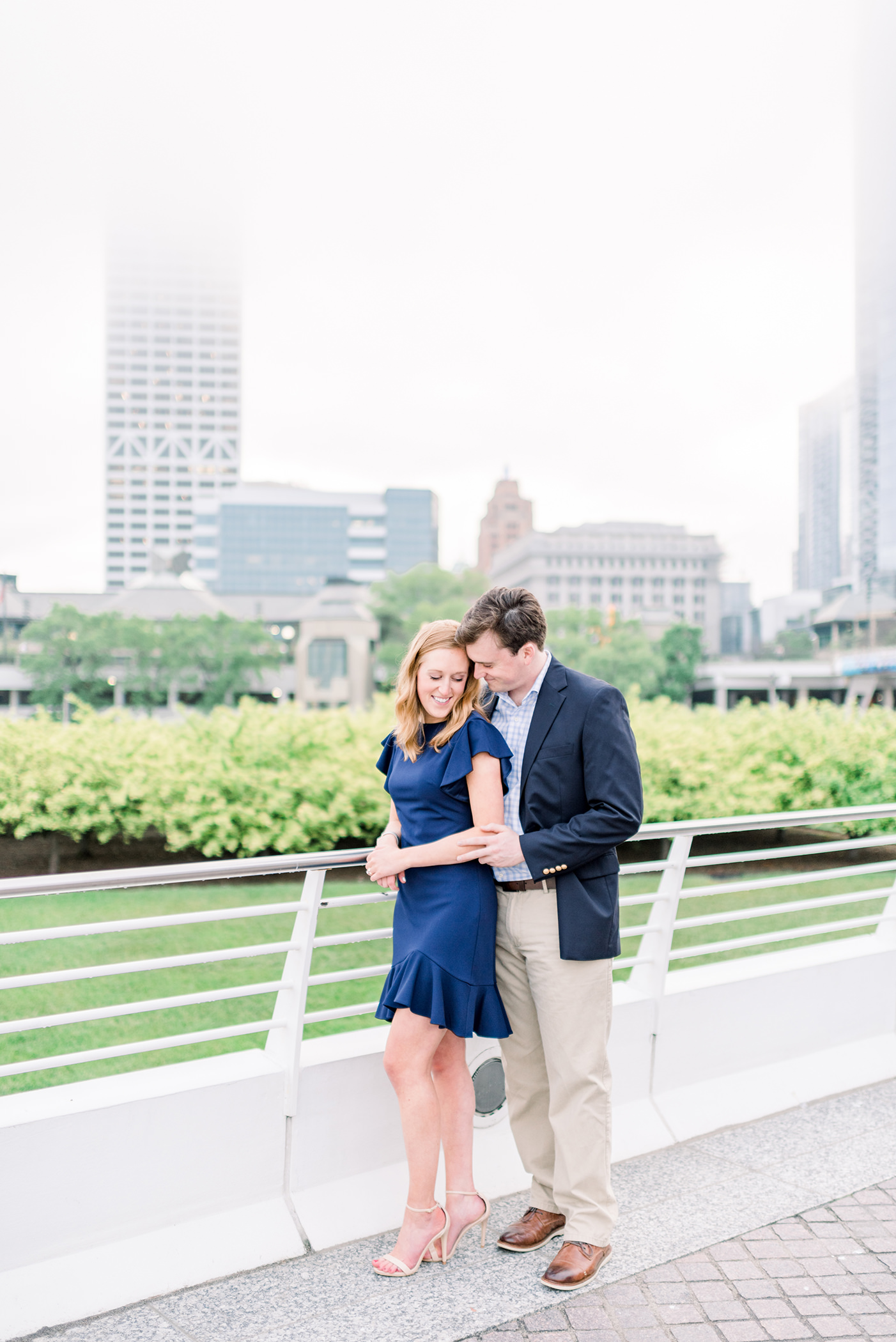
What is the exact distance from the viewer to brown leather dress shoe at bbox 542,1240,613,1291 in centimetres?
279

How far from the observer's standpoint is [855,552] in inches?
5281

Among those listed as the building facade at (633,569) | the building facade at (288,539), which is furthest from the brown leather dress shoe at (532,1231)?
the building facade at (288,539)

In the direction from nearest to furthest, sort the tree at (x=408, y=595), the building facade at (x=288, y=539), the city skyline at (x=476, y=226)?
the city skyline at (x=476, y=226), the tree at (x=408, y=595), the building facade at (x=288, y=539)

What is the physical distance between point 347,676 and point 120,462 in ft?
352

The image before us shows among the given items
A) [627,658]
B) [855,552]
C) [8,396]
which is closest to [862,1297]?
[627,658]

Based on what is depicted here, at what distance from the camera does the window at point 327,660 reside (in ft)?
311

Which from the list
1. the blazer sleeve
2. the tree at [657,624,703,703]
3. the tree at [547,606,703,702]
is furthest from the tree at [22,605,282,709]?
the blazer sleeve

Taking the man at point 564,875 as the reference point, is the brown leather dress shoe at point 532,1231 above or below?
below

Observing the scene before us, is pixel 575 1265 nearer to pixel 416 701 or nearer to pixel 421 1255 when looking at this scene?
pixel 421 1255

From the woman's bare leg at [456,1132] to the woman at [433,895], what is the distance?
0.18 ft

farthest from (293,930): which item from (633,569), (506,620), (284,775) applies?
(633,569)

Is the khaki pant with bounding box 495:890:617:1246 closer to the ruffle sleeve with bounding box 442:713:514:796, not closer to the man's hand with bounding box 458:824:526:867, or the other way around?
the man's hand with bounding box 458:824:526:867

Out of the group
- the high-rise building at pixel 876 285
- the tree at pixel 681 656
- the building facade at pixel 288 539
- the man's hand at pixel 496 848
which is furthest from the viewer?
the building facade at pixel 288 539

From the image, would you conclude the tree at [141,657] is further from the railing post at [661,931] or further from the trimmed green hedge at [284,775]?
the railing post at [661,931]
